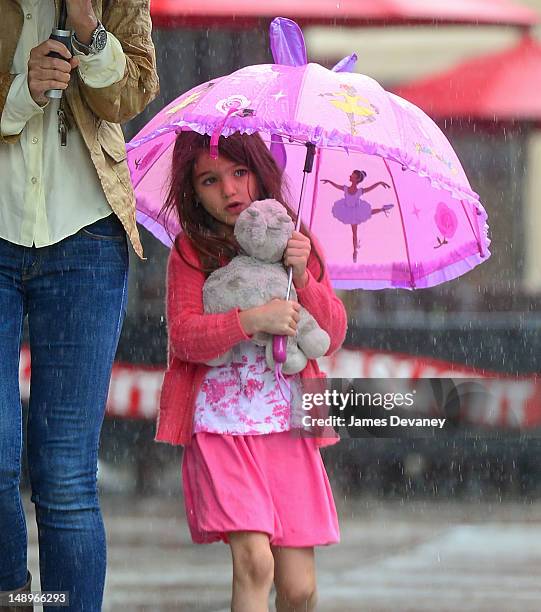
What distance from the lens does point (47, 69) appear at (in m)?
3.13

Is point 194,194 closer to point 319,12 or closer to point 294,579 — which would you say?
point 294,579

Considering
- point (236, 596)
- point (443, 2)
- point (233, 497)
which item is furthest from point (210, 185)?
point (443, 2)

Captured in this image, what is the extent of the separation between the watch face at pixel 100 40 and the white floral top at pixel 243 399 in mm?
868

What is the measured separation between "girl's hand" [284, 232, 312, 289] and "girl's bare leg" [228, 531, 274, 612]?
2.12ft

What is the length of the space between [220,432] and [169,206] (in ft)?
2.09

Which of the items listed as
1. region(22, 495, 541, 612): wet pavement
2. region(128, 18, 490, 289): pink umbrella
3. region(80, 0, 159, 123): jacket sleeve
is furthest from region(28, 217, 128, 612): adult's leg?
region(22, 495, 541, 612): wet pavement

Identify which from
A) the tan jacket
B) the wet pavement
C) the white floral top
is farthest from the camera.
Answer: the wet pavement

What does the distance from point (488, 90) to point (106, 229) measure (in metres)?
4.09

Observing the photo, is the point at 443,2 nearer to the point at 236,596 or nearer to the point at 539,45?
the point at 539,45

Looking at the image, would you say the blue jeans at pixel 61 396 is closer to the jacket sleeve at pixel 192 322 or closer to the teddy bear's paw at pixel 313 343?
the jacket sleeve at pixel 192 322

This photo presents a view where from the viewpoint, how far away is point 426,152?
12.3 ft

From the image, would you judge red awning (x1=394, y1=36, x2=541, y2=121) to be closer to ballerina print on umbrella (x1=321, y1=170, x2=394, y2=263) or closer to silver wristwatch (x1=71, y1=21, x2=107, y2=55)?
ballerina print on umbrella (x1=321, y1=170, x2=394, y2=263)

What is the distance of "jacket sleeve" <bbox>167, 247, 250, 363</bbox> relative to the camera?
11.6ft

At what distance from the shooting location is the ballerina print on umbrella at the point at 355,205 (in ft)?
13.9
